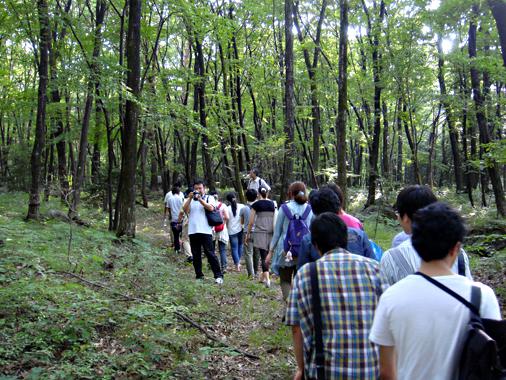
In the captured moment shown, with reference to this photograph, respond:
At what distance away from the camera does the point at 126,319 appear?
5.77 metres

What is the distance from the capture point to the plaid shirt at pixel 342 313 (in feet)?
8.79

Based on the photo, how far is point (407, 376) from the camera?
7.16 ft

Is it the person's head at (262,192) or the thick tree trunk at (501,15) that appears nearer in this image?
the person's head at (262,192)

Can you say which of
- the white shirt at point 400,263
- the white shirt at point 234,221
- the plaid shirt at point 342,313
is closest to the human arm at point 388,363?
the plaid shirt at point 342,313

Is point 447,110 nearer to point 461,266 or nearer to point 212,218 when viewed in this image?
point 212,218

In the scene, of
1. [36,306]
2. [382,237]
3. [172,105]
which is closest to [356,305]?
[36,306]

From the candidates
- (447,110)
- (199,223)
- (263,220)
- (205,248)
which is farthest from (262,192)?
(447,110)

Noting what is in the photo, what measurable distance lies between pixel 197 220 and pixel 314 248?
5561mm

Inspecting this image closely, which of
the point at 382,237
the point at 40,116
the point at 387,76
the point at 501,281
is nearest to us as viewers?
the point at 501,281

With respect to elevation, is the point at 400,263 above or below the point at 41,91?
below

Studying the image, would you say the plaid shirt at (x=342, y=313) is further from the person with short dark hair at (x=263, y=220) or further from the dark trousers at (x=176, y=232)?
the dark trousers at (x=176, y=232)

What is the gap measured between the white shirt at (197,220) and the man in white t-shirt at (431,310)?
7.00m

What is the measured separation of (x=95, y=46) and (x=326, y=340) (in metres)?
14.6

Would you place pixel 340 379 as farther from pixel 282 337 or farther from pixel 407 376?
pixel 282 337
